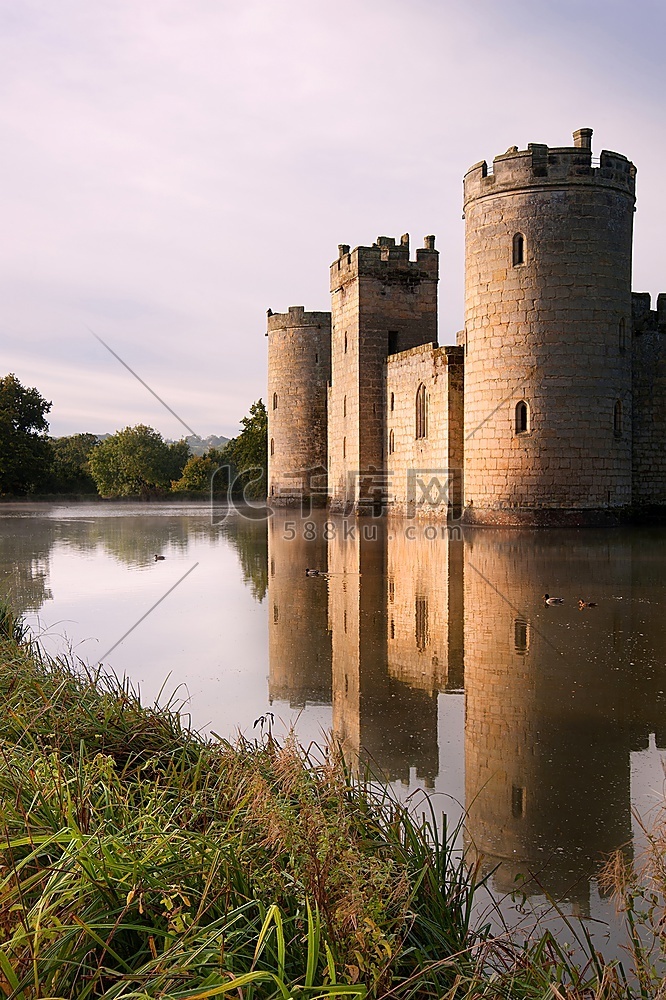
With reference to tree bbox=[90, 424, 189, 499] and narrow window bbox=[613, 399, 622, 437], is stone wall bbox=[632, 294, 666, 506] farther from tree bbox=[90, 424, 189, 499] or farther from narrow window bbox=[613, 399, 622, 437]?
tree bbox=[90, 424, 189, 499]

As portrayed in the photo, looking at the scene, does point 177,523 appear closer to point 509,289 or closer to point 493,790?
point 509,289

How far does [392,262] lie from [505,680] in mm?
22847

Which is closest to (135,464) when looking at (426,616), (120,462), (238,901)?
(120,462)

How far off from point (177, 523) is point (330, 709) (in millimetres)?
22499

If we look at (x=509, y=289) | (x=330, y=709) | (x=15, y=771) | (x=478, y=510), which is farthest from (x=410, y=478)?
(x=15, y=771)

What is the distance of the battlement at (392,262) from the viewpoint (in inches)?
1072

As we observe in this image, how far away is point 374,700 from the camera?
19.4 feet

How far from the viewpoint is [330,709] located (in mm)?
5711

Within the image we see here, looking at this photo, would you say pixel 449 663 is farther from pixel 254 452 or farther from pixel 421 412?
pixel 254 452

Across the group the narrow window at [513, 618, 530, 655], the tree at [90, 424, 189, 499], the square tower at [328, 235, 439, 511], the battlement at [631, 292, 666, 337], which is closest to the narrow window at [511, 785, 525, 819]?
the narrow window at [513, 618, 530, 655]

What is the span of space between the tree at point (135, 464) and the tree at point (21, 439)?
1133 cm

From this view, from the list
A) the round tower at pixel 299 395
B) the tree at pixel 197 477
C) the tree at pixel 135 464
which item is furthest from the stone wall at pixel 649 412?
the tree at pixel 135 464

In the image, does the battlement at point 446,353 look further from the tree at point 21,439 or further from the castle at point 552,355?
the tree at point 21,439

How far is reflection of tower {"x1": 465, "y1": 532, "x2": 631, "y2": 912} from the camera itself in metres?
3.60
